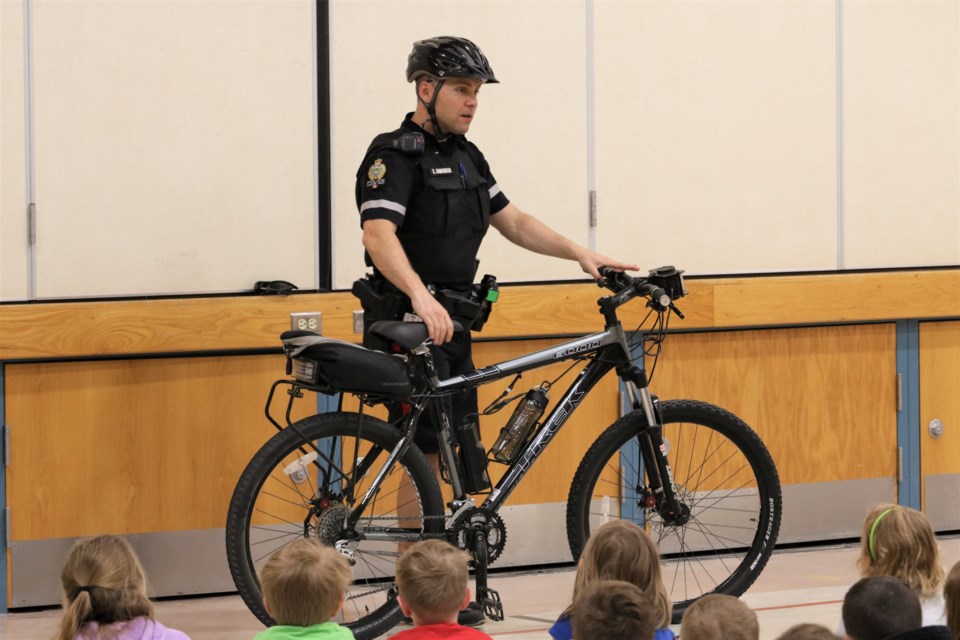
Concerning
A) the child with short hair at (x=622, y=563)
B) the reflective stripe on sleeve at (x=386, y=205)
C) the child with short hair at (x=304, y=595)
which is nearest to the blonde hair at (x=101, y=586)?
the child with short hair at (x=304, y=595)

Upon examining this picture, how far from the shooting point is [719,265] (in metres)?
5.46

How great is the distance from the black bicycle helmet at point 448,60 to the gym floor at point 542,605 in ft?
5.42

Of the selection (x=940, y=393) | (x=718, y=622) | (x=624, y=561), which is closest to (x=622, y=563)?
(x=624, y=561)

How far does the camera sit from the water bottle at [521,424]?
4.21 m

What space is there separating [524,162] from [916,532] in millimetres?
2368

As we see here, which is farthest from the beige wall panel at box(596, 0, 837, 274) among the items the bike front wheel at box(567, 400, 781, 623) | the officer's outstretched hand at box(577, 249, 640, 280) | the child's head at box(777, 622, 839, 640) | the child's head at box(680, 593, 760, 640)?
the child's head at box(777, 622, 839, 640)

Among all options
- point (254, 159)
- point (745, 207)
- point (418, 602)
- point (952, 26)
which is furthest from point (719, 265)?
point (418, 602)

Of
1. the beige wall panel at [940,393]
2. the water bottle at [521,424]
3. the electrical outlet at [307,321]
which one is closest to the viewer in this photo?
the water bottle at [521,424]

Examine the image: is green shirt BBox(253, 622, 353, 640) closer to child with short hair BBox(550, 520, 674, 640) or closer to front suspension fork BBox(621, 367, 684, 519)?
child with short hair BBox(550, 520, 674, 640)

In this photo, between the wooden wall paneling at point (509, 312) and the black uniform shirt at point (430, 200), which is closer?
the black uniform shirt at point (430, 200)

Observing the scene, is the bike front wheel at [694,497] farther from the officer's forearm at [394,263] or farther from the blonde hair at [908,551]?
the blonde hair at [908,551]

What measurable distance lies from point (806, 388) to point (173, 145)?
2498 millimetres

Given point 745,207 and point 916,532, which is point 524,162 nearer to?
point 745,207

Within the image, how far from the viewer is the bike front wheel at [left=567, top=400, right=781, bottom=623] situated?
4297 millimetres
